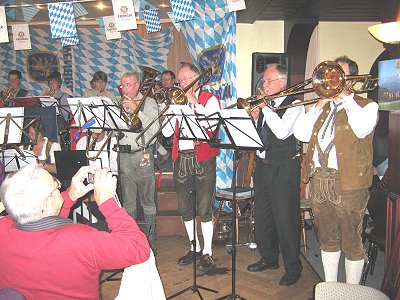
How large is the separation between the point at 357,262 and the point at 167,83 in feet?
16.0

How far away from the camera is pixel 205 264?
13.6ft

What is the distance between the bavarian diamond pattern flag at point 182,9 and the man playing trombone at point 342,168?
8.09 ft

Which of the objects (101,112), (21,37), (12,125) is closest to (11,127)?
(12,125)

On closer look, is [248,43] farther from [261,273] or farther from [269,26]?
[261,273]

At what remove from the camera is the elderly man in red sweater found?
5.24ft

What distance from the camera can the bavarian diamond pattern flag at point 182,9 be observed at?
16.3 ft

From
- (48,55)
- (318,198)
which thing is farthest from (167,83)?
(318,198)

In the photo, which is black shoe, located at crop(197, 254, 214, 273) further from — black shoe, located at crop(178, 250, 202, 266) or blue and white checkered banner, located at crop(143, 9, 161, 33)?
blue and white checkered banner, located at crop(143, 9, 161, 33)

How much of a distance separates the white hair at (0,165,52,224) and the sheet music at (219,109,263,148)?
1.48 meters

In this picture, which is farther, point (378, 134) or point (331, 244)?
point (378, 134)

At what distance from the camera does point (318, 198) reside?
3094 millimetres

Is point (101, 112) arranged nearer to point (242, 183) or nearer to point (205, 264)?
point (205, 264)

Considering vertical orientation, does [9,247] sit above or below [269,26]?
below

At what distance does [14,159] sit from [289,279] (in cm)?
315
